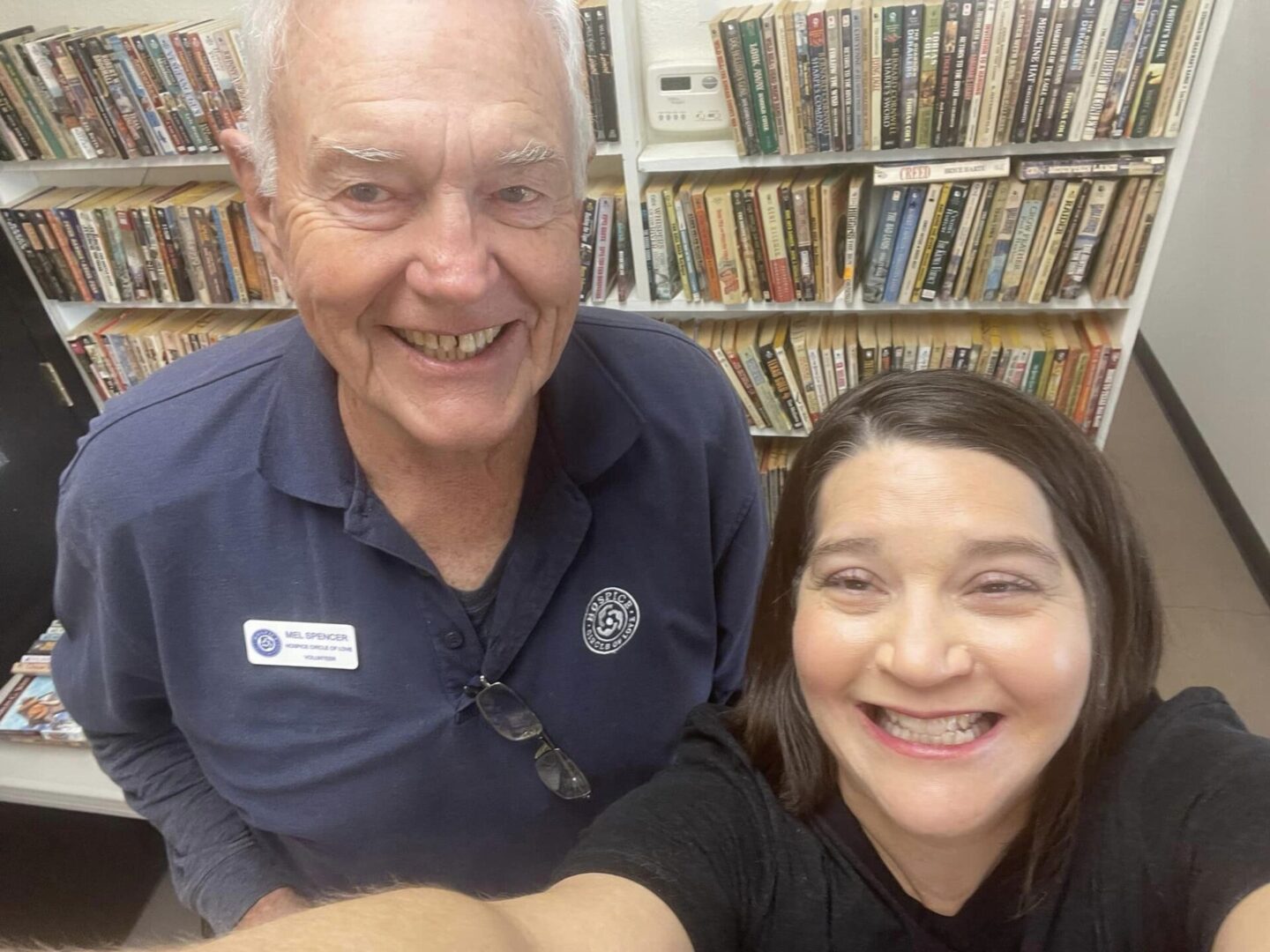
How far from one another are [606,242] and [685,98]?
0.37 m

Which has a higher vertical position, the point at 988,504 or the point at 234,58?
the point at 234,58

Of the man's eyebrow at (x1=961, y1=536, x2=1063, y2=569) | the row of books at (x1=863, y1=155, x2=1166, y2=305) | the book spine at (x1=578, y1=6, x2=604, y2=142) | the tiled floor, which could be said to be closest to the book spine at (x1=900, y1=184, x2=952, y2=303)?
the row of books at (x1=863, y1=155, x2=1166, y2=305)

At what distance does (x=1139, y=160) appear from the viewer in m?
1.66

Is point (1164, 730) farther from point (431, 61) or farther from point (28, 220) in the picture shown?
point (28, 220)

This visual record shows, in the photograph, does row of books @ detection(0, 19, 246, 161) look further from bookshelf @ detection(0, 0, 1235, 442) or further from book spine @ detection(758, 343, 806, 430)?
book spine @ detection(758, 343, 806, 430)

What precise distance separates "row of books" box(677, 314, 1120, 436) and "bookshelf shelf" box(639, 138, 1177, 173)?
413mm

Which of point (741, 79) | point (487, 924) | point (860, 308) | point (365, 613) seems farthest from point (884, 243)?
point (487, 924)

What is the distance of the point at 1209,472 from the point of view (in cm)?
267

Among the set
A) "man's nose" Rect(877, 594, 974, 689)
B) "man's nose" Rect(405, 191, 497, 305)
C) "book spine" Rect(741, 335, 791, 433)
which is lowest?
"book spine" Rect(741, 335, 791, 433)

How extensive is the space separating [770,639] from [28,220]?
2.27m

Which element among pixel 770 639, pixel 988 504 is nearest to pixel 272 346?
pixel 770 639

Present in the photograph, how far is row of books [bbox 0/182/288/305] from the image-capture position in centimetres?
209

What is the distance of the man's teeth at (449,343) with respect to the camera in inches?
30.4

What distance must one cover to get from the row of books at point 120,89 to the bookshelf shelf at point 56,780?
1.39 meters
